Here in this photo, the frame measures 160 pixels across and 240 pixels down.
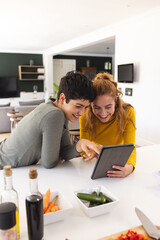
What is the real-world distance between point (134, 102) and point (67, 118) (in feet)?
12.7

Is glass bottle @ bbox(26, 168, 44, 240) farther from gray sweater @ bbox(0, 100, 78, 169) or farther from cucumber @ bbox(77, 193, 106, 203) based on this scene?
gray sweater @ bbox(0, 100, 78, 169)

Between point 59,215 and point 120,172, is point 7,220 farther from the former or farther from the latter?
point 120,172

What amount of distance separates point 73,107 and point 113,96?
380 mm

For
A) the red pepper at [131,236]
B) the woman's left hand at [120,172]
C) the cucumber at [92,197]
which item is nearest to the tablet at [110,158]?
the woman's left hand at [120,172]

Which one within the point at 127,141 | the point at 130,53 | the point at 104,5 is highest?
the point at 104,5

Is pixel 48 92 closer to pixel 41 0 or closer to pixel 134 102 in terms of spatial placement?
pixel 134 102

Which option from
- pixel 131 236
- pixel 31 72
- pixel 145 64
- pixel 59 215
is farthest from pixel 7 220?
pixel 31 72

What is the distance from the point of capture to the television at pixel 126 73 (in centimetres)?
488

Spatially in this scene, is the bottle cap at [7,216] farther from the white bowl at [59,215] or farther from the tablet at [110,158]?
the tablet at [110,158]

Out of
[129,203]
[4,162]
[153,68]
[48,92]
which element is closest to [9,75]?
[48,92]

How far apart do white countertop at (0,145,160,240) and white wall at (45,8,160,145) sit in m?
3.06

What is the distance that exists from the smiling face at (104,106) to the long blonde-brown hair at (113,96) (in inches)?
1.2

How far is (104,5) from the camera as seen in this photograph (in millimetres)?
3975

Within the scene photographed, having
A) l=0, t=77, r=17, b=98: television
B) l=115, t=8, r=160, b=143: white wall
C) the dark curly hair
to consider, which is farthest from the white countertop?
l=0, t=77, r=17, b=98: television
